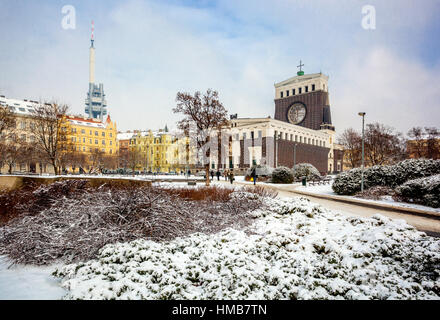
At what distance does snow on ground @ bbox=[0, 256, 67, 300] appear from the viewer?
12.4 feet

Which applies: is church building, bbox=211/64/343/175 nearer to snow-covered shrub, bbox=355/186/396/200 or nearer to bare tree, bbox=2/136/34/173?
bare tree, bbox=2/136/34/173

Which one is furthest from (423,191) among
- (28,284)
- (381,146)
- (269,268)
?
(381,146)

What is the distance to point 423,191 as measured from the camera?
39.5ft

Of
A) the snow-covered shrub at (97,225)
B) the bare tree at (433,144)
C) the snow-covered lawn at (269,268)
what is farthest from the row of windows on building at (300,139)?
the snow-covered lawn at (269,268)

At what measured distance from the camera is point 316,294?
12.3 ft

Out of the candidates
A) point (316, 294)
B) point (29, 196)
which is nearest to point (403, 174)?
point (316, 294)

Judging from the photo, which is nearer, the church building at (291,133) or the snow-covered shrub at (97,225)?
the snow-covered shrub at (97,225)

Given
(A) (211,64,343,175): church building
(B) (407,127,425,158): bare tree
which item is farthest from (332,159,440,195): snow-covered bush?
(A) (211,64,343,175): church building

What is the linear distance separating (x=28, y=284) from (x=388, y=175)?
1922 cm

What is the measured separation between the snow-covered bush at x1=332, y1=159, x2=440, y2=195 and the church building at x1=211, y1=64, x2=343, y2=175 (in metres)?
45.2

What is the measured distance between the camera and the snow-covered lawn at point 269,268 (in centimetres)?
378

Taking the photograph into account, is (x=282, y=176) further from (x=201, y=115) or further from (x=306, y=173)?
(x=201, y=115)

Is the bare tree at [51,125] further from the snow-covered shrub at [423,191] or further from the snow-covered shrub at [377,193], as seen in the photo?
the snow-covered shrub at [423,191]

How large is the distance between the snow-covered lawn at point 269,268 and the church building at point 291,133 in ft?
186
